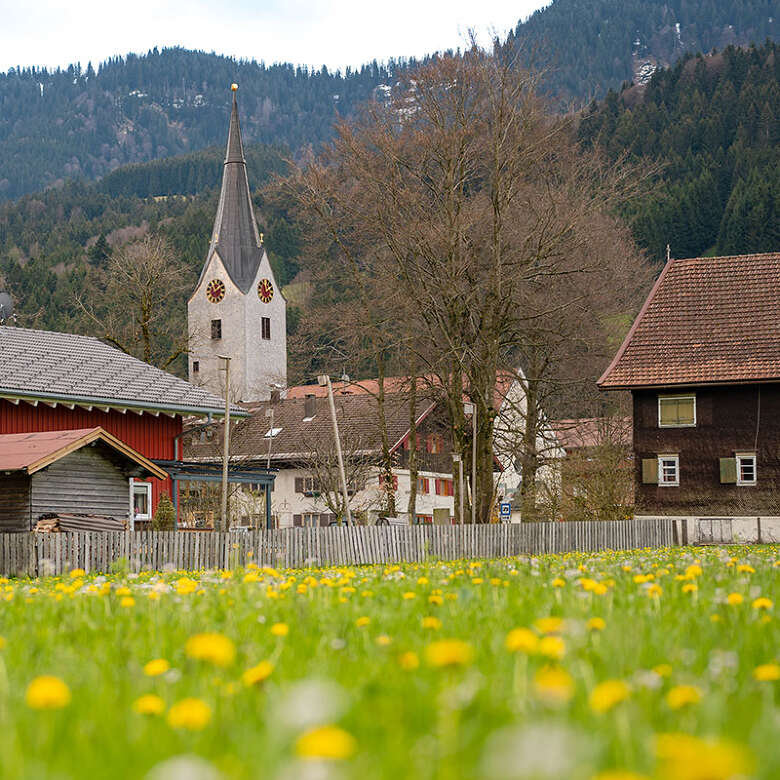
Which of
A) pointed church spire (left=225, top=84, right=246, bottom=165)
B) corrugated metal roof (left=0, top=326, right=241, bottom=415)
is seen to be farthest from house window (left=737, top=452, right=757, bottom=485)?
pointed church spire (left=225, top=84, right=246, bottom=165)

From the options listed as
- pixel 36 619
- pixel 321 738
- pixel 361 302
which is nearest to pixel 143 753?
pixel 321 738

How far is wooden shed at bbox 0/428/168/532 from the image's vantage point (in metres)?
28.1

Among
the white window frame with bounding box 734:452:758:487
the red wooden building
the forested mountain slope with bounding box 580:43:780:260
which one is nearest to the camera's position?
the red wooden building

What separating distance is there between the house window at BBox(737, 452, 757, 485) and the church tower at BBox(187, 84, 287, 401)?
60.7 metres

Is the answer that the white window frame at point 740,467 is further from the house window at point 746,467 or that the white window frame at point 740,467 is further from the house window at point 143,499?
the house window at point 143,499

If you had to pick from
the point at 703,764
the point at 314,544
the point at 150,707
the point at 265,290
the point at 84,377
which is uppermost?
the point at 265,290

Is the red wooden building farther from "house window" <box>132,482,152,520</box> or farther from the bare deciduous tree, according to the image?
the bare deciduous tree

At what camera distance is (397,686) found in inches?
148

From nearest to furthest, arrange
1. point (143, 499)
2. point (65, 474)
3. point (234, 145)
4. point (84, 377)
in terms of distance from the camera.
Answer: point (65, 474) → point (143, 499) → point (84, 377) → point (234, 145)

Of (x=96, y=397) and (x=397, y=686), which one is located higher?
(x=96, y=397)

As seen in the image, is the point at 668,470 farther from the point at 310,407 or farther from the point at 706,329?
the point at 310,407

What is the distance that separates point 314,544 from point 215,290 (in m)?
81.0

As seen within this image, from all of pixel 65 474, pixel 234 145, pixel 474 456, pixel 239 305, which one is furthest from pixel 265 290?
pixel 65 474

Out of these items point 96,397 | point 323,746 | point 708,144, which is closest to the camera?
point 323,746
